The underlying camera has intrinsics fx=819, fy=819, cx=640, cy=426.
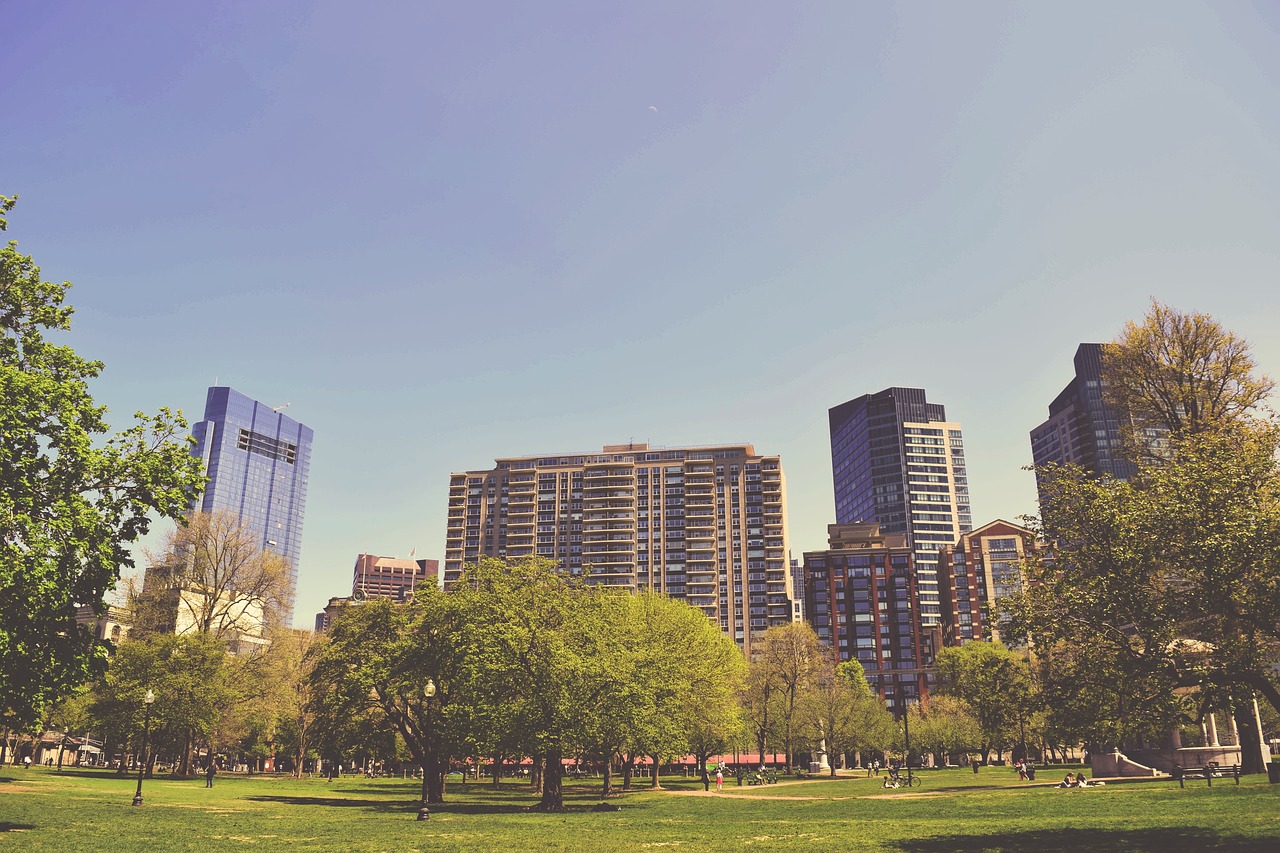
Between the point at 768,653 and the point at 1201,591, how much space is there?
90216 mm

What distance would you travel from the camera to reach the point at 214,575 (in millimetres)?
70500

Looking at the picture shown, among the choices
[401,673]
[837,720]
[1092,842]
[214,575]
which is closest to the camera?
[1092,842]

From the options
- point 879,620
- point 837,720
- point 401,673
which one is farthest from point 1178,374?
point 879,620

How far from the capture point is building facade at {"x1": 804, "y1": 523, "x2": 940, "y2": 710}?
7564 inches

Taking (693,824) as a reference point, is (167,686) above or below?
above

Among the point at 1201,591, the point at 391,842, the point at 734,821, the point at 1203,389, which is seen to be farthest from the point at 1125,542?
the point at 1203,389

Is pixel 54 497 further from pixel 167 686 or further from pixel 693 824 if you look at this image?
pixel 167 686

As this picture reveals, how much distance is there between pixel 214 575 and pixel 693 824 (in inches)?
2141

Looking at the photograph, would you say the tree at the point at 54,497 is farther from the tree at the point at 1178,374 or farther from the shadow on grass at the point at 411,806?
the tree at the point at 1178,374

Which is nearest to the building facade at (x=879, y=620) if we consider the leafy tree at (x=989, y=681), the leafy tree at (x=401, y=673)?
the leafy tree at (x=989, y=681)

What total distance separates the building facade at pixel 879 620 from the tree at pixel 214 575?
474ft

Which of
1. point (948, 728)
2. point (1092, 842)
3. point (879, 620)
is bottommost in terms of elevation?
point (948, 728)

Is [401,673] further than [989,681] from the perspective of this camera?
No

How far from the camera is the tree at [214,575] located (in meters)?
70.2
